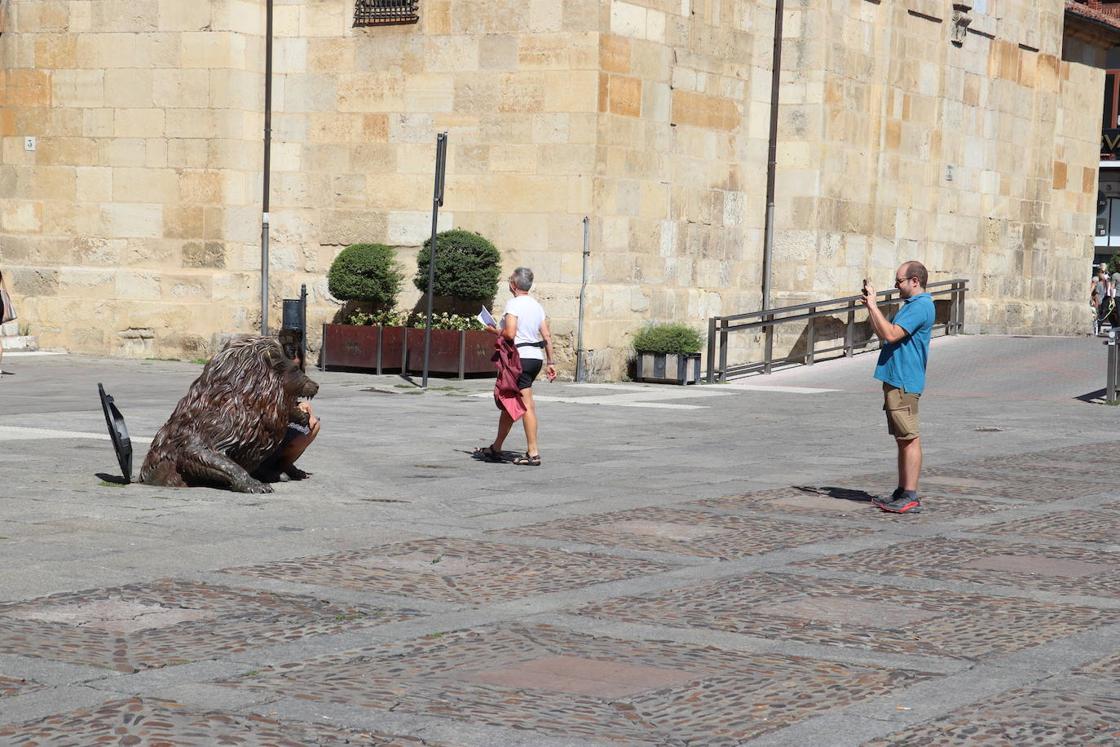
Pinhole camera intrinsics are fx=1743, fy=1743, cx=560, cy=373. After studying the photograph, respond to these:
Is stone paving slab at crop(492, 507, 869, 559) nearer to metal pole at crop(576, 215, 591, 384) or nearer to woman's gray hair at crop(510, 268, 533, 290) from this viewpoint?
woman's gray hair at crop(510, 268, 533, 290)

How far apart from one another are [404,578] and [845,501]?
425 centimetres

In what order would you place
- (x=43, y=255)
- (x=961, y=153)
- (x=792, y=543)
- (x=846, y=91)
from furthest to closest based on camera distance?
1. (x=961, y=153)
2. (x=846, y=91)
3. (x=43, y=255)
4. (x=792, y=543)

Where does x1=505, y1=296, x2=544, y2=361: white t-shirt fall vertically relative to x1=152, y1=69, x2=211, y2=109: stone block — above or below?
below

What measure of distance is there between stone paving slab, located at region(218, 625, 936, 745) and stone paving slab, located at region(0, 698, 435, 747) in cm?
35

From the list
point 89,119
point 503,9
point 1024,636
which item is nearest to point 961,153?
point 503,9

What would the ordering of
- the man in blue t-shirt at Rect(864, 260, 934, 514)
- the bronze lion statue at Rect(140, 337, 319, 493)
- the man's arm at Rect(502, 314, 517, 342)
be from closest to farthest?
1. the bronze lion statue at Rect(140, 337, 319, 493)
2. the man in blue t-shirt at Rect(864, 260, 934, 514)
3. the man's arm at Rect(502, 314, 517, 342)

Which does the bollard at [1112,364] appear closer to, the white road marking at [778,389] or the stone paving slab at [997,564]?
the white road marking at [778,389]

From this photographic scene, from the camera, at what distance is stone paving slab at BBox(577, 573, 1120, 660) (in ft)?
22.5

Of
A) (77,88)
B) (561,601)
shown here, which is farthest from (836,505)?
(77,88)

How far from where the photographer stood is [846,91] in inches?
1080

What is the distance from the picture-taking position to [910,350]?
11.4 m

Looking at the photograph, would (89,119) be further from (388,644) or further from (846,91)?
(388,644)

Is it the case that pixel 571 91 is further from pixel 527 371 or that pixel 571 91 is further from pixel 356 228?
pixel 527 371

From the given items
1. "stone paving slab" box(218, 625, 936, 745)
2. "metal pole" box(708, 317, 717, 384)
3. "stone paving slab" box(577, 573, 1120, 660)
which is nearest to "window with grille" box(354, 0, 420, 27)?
"metal pole" box(708, 317, 717, 384)
